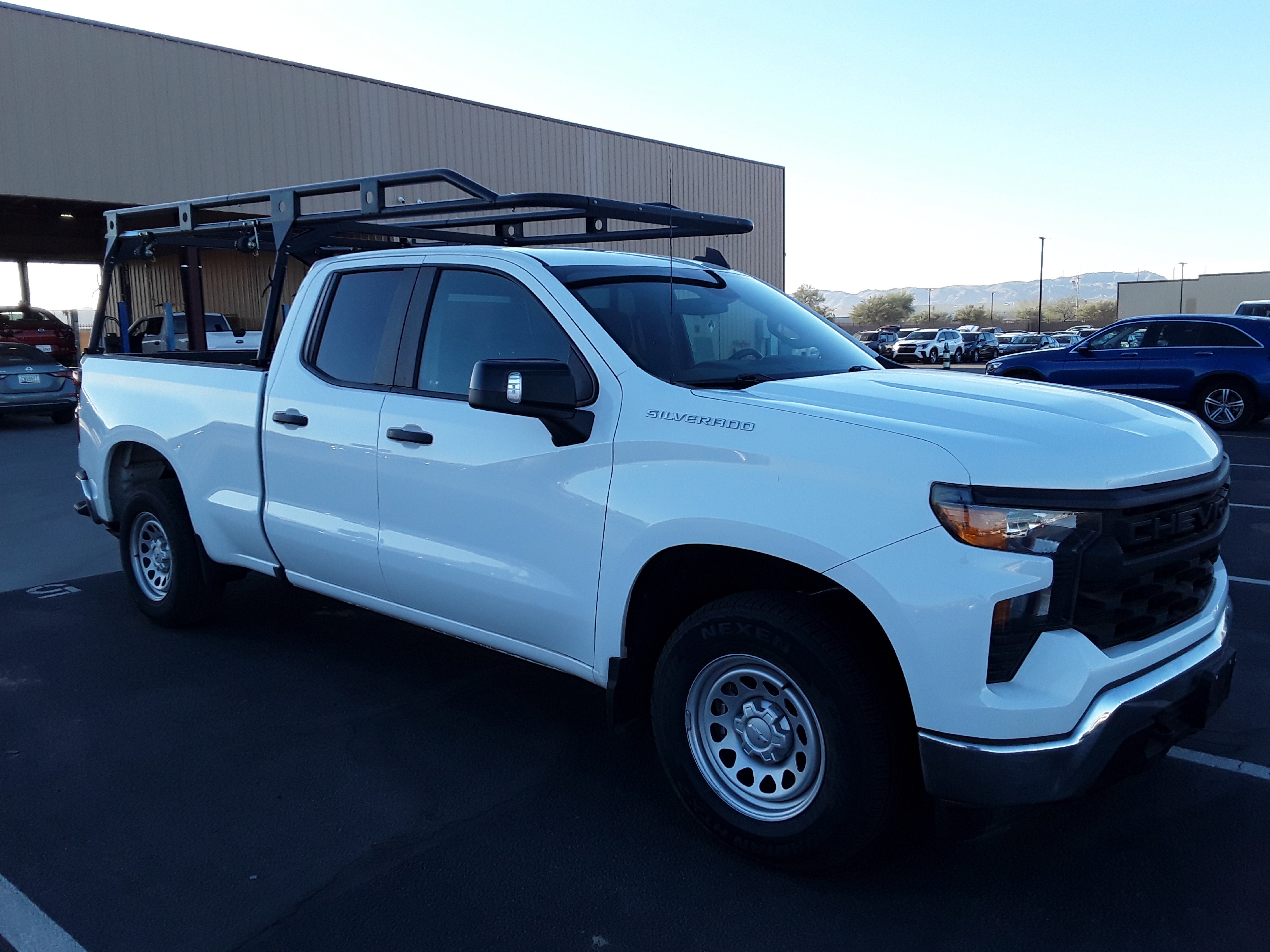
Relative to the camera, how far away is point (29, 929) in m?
2.86

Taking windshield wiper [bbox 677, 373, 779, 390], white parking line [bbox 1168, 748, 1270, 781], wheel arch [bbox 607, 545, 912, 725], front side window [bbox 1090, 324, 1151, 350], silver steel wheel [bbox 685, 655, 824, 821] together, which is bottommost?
white parking line [bbox 1168, 748, 1270, 781]

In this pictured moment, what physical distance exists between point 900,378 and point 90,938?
3162mm

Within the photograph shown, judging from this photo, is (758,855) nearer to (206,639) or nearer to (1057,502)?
(1057,502)

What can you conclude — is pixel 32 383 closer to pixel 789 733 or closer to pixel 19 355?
pixel 19 355

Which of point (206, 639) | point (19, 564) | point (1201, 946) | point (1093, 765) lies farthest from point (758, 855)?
point (19, 564)

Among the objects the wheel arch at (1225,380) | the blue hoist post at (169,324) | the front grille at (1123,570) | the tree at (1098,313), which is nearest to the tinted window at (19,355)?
the blue hoist post at (169,324)

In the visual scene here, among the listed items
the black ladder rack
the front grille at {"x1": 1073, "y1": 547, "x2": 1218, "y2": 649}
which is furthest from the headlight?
the black ladder rack

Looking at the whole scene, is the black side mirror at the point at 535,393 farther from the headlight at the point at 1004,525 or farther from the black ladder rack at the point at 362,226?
the headlight at the point at 1004,525

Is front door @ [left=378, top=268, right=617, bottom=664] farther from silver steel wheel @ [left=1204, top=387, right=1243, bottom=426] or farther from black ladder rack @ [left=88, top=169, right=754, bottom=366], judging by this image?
silver steel wheel @ [left=1204, top=387, right=1243, bottom=426]

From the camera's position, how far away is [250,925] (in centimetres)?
287

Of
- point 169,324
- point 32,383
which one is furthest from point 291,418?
point 169,324

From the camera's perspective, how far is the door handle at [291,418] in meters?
4.40

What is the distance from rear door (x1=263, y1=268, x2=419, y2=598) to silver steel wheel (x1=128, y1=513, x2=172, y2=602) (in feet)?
3.94

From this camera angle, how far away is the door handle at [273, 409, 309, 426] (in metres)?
4.40
